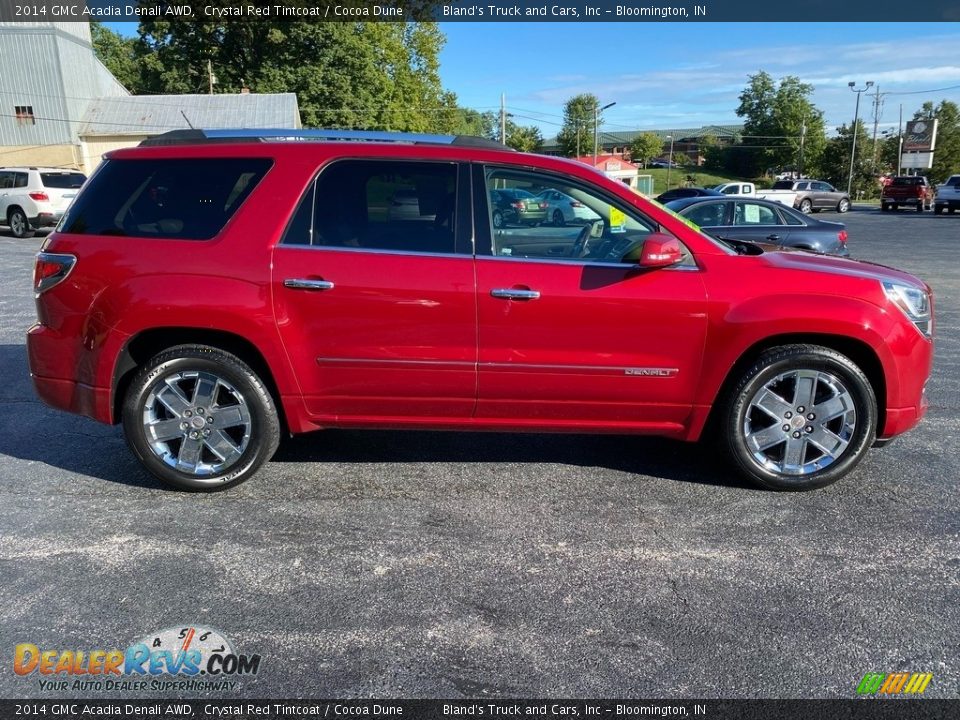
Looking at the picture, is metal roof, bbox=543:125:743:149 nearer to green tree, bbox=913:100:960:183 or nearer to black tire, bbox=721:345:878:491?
green tree, bbox=913:100:960:183

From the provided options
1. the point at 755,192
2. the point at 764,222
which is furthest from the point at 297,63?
the point at 764,222

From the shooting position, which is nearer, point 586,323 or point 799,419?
point 586,323

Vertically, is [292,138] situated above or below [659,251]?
above

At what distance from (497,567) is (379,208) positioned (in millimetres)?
1956

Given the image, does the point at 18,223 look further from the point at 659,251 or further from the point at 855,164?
the point at 855,164

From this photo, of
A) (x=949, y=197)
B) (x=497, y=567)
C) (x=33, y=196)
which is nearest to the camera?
(x=497, y=567)

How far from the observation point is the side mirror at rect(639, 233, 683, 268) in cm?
370

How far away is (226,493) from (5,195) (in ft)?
63.3

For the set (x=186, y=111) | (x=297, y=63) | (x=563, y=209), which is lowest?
(x=563, y=209)

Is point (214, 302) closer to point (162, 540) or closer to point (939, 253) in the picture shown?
point (162, 540)

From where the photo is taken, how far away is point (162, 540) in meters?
3.50

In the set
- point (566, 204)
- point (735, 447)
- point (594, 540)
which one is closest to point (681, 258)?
point (566, 204)

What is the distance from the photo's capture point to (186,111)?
4006 cm

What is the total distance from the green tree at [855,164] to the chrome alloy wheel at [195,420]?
6572 centimetres
